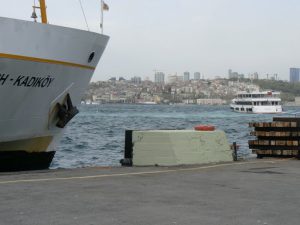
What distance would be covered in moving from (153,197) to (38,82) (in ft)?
24.5

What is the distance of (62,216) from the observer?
6324mm

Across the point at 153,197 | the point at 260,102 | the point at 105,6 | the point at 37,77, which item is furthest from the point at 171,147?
the point at 260,102

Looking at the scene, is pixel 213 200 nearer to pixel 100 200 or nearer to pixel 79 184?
pixel 100 200

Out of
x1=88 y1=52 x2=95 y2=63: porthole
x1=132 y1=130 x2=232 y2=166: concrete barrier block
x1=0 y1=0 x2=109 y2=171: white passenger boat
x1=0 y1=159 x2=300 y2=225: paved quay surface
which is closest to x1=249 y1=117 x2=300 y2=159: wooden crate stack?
Answer: x1=132 y1=130 x2=232 y2=166: concrete barrier block

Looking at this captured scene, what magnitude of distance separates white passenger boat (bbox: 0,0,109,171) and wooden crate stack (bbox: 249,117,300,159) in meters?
5.57

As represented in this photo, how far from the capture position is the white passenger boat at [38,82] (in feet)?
42.7

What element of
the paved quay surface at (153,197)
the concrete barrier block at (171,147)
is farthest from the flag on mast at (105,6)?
the paved quay surface at (153,197)

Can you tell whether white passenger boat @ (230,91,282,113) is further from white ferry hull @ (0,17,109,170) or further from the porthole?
white ferry hull @ (0,17,109,170)

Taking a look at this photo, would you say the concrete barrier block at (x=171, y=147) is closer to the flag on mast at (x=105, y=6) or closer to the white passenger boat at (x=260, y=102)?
the flag on mast at (x=105, y=6)

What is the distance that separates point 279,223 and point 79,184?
417cm

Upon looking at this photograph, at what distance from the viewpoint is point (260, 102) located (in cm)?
12900

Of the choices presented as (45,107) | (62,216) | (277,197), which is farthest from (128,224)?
(45,107)

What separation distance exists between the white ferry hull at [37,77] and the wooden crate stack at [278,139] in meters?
5.58

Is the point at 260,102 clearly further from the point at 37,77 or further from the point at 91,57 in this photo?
the point at 37,77
